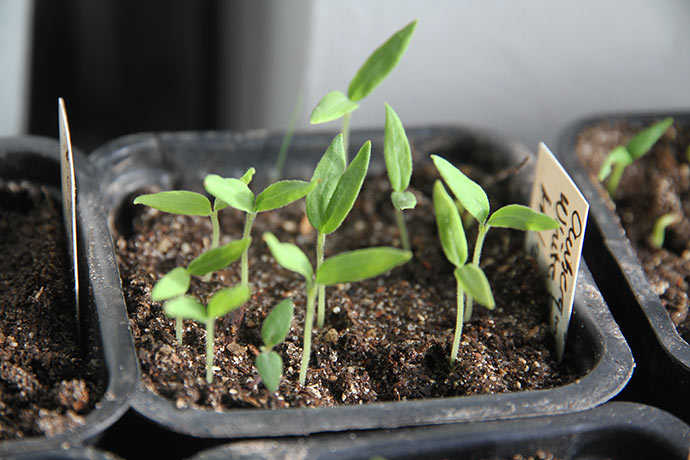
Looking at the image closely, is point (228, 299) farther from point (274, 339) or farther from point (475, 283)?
point (475, 283)

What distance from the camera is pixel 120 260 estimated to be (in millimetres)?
822

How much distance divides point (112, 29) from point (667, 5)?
3.45ft

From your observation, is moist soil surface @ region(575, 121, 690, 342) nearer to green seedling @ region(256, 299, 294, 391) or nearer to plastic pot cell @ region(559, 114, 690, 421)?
plastic pot cell @ region(559, 114, 690, 421)

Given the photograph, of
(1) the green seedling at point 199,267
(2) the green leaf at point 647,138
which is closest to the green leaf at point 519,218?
(1) the green seedling at point 199,267

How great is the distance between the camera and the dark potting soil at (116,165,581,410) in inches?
27.2

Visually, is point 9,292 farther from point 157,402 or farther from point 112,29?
point 112,29

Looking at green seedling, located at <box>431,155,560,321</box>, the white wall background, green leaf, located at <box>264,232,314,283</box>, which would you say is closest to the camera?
green leaf, located at <box>264,232,314,283</box>

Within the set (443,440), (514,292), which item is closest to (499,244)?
(514,292)

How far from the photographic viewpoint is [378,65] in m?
0.75

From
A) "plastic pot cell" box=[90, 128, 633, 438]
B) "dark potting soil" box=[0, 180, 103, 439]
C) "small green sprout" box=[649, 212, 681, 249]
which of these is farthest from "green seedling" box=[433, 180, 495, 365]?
"small green sprout" box=[649, 212, 681, 249]

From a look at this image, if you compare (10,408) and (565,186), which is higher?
(565,186)

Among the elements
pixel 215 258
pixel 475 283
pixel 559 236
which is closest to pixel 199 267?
pixel 215 258

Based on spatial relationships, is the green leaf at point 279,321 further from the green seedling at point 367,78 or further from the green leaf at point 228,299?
the green seedling at point 367,78

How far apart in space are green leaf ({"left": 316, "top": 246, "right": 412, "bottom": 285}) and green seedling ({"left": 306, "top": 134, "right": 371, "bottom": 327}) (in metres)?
0.06
